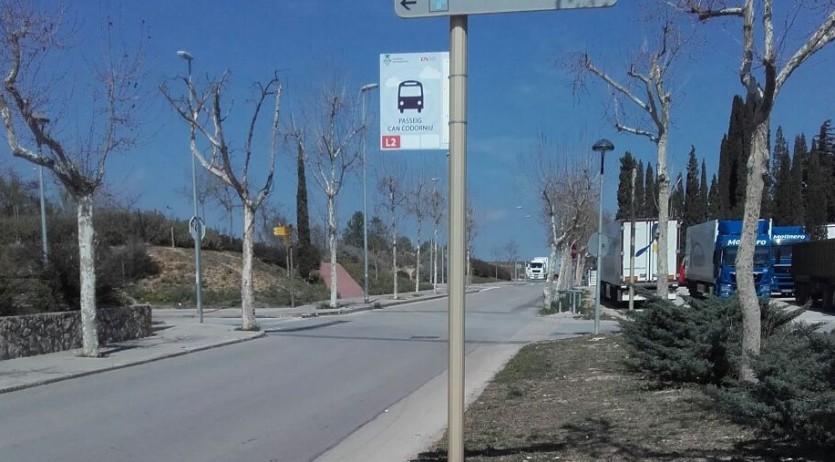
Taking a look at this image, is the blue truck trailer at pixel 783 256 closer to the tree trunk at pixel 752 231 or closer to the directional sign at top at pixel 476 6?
the tree trunk at pixel 752 231

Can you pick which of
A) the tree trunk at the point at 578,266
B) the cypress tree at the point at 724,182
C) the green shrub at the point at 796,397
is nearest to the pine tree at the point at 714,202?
the cypress tree at the point at 724,182

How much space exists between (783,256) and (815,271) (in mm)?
4149

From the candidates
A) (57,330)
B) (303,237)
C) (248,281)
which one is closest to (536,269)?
(303,237)

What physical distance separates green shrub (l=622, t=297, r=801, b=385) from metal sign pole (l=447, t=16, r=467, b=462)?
5.77 meters

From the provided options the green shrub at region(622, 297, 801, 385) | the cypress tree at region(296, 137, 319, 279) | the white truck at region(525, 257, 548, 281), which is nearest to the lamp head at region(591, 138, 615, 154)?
the green shrub at region(622, 297, 801, 385)

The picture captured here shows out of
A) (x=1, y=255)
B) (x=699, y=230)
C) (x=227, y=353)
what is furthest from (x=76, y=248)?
(x=699, y=230)

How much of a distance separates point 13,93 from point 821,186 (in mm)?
56460

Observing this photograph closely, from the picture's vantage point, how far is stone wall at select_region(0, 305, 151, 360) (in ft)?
49.5

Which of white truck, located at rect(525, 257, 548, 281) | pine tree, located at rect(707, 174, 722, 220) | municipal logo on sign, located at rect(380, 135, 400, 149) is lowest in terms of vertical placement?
white truck, located at rect(525, 257, 548, 281)

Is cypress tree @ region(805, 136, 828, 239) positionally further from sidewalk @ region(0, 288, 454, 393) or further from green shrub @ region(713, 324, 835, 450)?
green shrub @ region(713, 324, 835, 450)

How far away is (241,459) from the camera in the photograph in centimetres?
770

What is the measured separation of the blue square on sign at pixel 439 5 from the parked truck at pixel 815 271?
27293 millimetres

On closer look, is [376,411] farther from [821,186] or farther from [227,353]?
[821,186]

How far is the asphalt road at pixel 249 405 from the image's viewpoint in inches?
321
